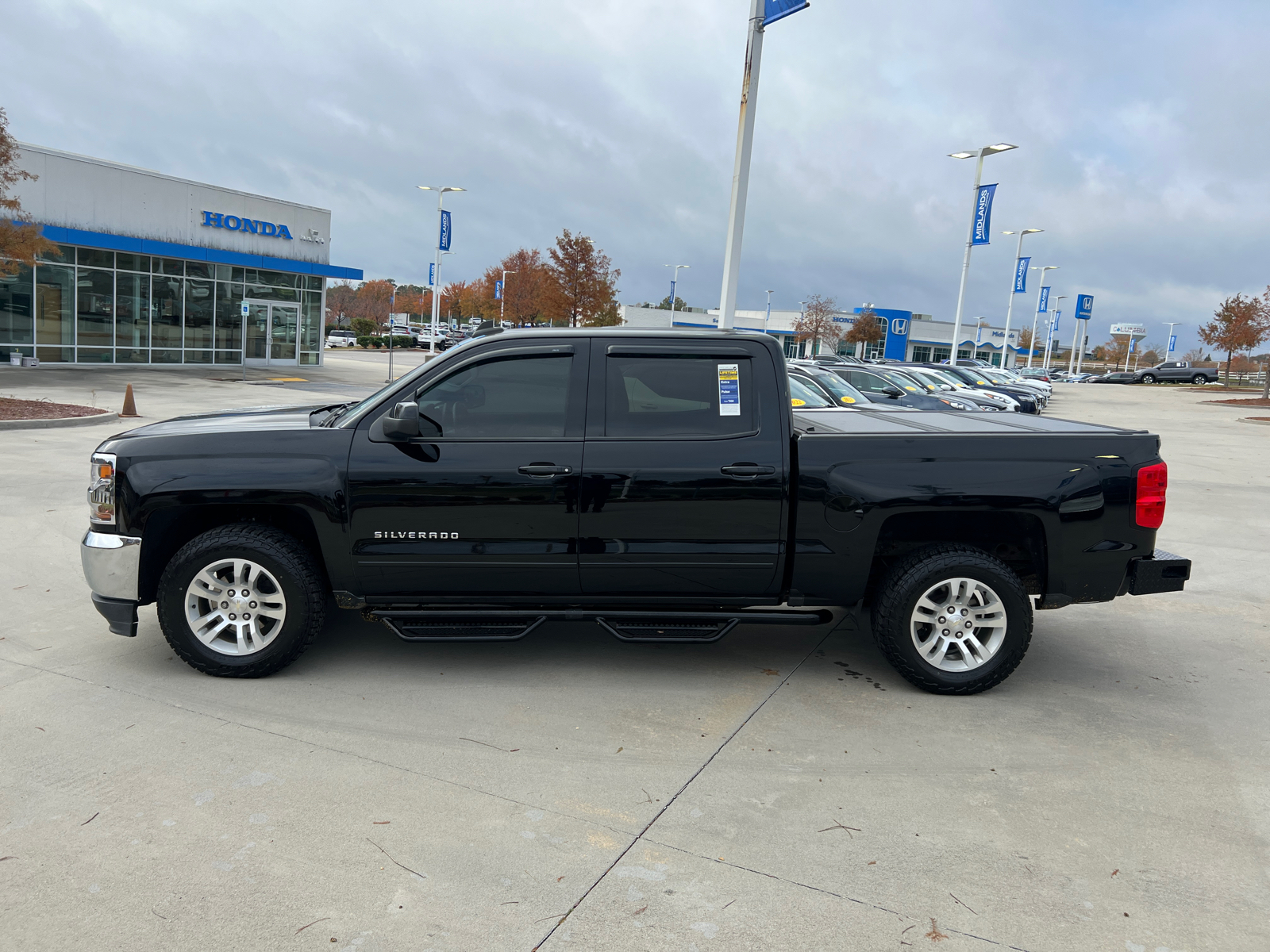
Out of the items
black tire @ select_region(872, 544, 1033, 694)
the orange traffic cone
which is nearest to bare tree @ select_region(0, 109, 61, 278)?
the orange traffic cone

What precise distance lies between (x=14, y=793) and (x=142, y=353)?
2983cm

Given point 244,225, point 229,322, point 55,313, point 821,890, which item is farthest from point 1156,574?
point 229,322

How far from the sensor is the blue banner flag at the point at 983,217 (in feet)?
103

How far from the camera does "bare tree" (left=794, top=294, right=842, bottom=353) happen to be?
270 ft

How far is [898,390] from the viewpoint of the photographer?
17.4 metres

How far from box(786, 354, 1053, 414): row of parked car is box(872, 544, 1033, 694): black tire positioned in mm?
1603

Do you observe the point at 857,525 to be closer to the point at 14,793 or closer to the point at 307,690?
the point at 307,690

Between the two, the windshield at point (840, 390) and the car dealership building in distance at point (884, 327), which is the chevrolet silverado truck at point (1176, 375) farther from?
the windshield at point (840, 390)

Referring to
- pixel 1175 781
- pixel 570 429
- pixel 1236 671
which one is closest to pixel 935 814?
pixel 1175 781

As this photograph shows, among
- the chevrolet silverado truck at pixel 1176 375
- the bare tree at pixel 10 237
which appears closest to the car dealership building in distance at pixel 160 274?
the bare tree at pixel 10 237

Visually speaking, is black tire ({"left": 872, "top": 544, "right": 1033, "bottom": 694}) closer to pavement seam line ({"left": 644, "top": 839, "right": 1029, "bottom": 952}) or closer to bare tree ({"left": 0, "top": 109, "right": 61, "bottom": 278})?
pavement seam line ({"left": 644, "top": 839, "right": 1029, "bottom": 952})

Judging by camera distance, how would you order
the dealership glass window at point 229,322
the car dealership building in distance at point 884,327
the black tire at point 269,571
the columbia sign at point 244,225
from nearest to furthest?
the black tire at point 269,571
the columbia sign at point 244,225
the dealership glass window at point 229,322
the car dealership building in distance at point 884,327

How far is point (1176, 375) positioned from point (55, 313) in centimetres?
7213

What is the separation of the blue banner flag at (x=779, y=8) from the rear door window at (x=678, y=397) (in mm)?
9889
